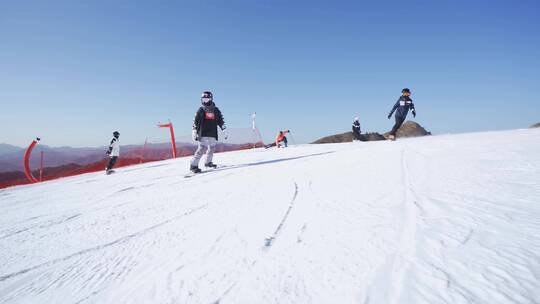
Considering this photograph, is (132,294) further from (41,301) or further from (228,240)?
(228,240)

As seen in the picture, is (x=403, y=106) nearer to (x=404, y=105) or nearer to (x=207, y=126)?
(x=404, y=105)

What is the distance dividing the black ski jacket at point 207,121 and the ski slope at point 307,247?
3.75 m

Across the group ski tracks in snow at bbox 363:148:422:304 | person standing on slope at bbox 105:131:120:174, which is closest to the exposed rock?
person standing on slope at bbox 105:131:120:174

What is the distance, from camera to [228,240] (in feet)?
5.94

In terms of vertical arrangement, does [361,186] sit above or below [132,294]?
above

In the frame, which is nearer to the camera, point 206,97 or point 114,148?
point 206,97

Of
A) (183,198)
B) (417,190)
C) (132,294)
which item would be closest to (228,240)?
(132,294)

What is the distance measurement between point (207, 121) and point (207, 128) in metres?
0.19

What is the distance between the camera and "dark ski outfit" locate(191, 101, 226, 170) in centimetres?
651

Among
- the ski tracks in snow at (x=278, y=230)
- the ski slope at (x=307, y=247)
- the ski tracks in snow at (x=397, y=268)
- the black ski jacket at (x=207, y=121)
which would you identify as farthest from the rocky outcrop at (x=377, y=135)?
the ski tracks in snow at (x=397, y=268)

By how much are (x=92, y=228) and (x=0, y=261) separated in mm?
643

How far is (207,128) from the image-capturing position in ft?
21.7

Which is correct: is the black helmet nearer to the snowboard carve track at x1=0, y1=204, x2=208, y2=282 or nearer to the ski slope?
the ski slope

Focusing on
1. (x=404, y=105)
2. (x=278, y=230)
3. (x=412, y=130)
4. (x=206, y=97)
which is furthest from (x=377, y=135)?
(x=278, y=230)
